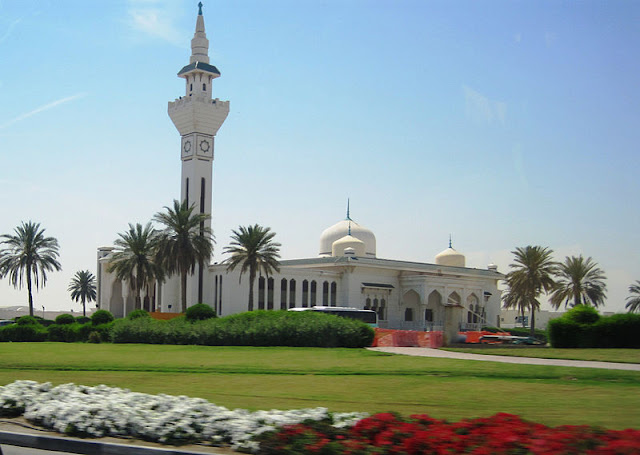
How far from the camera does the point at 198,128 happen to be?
6750cm

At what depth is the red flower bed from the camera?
7414 mm

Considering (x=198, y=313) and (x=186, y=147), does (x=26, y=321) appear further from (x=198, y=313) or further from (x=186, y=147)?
(x=186, y=147)

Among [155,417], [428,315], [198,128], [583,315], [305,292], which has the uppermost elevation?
[198,128]

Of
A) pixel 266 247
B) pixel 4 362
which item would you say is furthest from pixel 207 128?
pixel 4 362

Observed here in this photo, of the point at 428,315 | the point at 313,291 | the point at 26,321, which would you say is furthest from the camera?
the point at 428,315

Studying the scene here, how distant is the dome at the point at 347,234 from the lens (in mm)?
80812

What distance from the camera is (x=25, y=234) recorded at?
61312 mm

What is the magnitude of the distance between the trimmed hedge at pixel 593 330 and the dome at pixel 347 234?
5219 centimetres

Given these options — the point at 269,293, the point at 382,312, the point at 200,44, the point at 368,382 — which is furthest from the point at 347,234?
the point at 368,382

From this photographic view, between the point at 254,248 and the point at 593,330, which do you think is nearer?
the point at 593,330

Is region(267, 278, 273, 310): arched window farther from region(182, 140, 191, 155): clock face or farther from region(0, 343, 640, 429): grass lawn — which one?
region(0, 343, 640, 429): grass lawn

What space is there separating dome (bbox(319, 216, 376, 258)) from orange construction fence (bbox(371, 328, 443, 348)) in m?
47.2

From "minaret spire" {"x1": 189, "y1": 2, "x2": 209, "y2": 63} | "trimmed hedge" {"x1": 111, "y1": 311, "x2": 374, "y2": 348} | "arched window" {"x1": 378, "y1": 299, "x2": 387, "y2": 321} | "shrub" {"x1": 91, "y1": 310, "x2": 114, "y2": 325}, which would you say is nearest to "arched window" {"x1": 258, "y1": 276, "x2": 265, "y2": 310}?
"arched window" {"x1": 378, "y1": 299, "x2": 387, "y2": 321}

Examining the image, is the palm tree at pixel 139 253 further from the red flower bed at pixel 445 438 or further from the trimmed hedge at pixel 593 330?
the red flower bed at pixel 445 438
